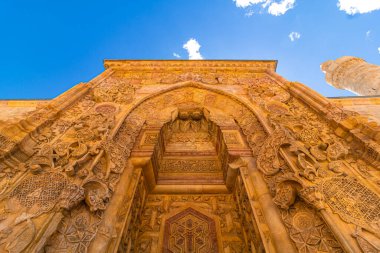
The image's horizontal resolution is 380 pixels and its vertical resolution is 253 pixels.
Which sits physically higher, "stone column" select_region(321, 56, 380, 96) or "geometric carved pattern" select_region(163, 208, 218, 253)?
"stone column" select_region(321, 56, 380, 96)

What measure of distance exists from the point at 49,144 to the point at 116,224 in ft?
5.90

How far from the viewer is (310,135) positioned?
3.79 metres

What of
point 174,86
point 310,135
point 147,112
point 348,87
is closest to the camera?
point 310,135

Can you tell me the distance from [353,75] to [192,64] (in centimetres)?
757

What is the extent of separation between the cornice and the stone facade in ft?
5.89

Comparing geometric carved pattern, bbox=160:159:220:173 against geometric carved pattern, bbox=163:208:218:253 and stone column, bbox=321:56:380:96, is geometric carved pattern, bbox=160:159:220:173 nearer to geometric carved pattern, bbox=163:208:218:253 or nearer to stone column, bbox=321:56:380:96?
geometric carved pattern, bbox=163:208:218:253

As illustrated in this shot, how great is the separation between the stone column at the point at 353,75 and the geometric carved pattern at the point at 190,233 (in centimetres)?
842

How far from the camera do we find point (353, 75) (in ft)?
29.7

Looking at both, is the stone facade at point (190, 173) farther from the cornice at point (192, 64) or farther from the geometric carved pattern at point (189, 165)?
the cornice at point (192, 64)

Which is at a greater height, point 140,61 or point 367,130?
point 140,61

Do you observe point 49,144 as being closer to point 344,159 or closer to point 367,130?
point 344,159

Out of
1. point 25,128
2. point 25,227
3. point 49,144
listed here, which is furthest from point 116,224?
point 25,128

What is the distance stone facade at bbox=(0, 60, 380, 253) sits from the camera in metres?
2.42

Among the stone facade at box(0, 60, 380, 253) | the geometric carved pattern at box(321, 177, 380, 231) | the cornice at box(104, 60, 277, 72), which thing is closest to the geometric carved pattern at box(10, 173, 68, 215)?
the stone facade at box(0, 60, 380, 253)
